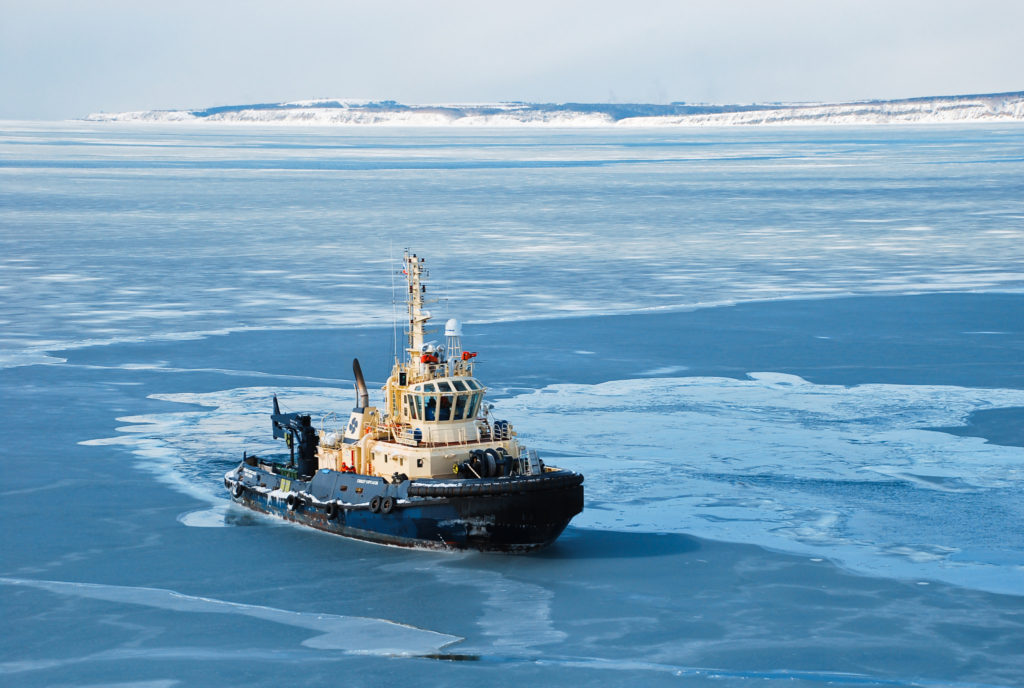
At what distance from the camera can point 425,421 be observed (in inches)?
930

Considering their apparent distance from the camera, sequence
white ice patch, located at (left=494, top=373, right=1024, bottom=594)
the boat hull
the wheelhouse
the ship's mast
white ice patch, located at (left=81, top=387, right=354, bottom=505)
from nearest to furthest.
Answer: the boat hull < white ice patch, located at (left=494, top=373, right=1024, bottom=594) < the wheelhouse < the ship's mast < white ice patch, located at (left=81, top=387, right=354, bottom=505)

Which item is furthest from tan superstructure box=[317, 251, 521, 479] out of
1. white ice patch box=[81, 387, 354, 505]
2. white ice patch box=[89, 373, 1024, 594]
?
white ice patch box=[81, 387, 354, 505]

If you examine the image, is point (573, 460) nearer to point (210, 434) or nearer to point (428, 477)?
point (428, 477)

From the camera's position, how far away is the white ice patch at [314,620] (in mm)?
18953

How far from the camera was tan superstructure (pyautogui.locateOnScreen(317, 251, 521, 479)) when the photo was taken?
77.0ft

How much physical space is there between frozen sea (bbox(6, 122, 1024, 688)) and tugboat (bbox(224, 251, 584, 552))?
43 cm

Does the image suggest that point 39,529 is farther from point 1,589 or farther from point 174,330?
point 174,330

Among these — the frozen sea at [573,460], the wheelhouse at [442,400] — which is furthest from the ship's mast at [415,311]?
the frozen sea at [573,460]

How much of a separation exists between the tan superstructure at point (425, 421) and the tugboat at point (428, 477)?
0.06ft

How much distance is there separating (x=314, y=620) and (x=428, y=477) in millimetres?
4033

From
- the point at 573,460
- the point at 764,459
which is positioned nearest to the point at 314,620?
the point at 573,460

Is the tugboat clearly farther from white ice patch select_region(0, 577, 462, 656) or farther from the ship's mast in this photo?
white ice patch select_region(0, 577, 462, 656)

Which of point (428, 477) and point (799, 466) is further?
point (799, 466)

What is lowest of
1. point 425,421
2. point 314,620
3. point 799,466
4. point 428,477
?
point 314,620
